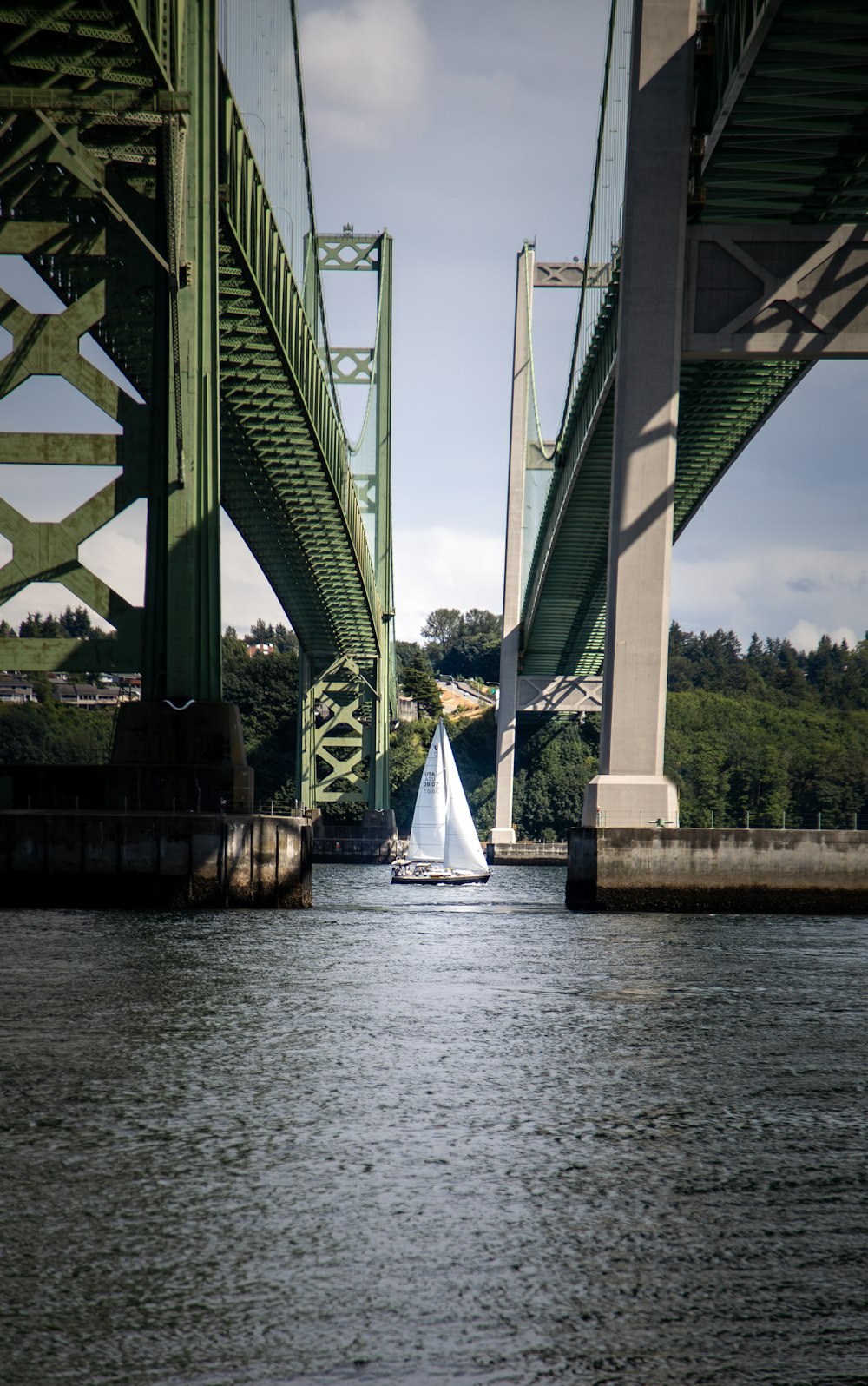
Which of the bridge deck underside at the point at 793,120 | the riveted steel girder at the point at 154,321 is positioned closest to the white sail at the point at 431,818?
the bridge deck underside at the point at 793,120

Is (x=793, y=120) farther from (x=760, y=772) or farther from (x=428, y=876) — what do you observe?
(x=760, y=772)

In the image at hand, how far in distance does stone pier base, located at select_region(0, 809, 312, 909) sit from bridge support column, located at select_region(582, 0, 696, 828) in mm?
5909

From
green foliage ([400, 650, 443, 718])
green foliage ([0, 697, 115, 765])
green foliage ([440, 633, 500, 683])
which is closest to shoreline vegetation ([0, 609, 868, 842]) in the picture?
green foliage ([0, 697, 115, 765])

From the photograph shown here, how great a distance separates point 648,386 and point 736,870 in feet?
25.6

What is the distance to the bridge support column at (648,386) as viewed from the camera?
2320cm

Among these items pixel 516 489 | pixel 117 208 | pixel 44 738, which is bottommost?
pixel 44 738

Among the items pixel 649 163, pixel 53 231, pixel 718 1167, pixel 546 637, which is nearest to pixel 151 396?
pixel 53 231

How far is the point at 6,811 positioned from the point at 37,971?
20.6 ft

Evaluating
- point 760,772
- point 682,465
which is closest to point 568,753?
point 760,772

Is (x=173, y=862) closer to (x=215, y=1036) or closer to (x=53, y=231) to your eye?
(x=215, y=1036)

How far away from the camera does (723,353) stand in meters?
23.9

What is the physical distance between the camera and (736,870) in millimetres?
22156

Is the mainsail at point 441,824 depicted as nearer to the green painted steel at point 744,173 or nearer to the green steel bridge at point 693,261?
the green painted steel at point 744,173

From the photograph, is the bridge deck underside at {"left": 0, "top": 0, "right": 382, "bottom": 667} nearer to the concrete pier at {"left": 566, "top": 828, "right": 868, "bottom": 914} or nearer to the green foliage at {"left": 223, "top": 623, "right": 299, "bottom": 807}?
the concrete pier at {"left": 566, "top": 828, "right": 868, "bottom": 914}
